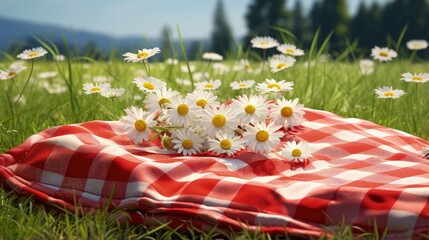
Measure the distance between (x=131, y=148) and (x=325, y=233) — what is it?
648 mm

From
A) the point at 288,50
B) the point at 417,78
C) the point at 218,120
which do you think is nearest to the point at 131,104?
the point at 288,50

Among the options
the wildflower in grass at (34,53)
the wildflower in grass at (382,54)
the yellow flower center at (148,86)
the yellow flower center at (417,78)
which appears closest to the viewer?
the yellow flower center at (148,86)

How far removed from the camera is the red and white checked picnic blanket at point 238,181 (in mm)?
1405

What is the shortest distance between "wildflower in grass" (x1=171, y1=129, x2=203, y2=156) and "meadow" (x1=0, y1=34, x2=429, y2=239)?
1.05 feet

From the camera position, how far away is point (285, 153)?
5.61 ft

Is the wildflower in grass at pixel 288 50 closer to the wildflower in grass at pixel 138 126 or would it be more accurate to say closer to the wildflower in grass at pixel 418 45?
the wildflower in grass at pixel 418 45

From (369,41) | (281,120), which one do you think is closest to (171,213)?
(281,120)

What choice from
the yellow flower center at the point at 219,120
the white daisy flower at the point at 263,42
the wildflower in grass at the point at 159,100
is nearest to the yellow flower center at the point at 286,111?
the yellow flower center at the point at 219,120

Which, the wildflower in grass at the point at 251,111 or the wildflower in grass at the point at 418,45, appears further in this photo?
the wildflower in grass at the point at 418,45

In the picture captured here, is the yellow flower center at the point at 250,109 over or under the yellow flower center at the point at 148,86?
under

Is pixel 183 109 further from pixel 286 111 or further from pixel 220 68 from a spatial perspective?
pixel 220 68

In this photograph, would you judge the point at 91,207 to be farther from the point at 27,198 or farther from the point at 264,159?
the point at 264,159

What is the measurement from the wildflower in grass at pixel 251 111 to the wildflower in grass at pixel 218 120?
23 mm

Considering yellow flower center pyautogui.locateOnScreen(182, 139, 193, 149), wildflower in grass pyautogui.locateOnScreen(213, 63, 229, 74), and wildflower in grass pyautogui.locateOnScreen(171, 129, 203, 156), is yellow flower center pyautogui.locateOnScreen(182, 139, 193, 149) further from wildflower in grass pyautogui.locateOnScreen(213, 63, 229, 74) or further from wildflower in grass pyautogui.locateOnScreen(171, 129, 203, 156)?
wildflower in grass pyautogui.locateOnScreen(213, 63, 229, 74)
